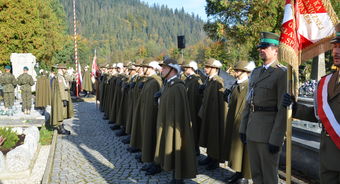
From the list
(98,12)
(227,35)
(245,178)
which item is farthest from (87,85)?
(98,12)

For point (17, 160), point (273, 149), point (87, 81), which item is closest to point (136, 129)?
point (17, 160)

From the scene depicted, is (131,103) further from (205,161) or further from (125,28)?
(125,28)

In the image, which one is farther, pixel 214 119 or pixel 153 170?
pixel 214 119

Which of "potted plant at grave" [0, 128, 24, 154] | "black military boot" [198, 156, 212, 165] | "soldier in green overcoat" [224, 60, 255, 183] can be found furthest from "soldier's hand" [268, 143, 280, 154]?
"potted plant at grave" [0, 128, 24, 154]

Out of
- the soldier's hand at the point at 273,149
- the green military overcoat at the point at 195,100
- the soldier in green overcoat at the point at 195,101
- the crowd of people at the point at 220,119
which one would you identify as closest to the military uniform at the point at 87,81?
the crowd of people at the point at 220,119

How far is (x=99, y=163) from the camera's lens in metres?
6.82

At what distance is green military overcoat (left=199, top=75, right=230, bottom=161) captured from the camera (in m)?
6.18

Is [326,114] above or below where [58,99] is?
above

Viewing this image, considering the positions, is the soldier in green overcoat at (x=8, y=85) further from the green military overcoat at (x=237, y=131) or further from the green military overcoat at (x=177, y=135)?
the green military overcoat at (x=237, y=131)

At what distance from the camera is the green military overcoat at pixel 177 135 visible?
5.12 meters

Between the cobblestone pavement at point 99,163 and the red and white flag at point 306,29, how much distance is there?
9.62 feet

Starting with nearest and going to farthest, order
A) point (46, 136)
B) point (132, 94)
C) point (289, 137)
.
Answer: point (289, 137) → point (132, 94) → point (46, 136)

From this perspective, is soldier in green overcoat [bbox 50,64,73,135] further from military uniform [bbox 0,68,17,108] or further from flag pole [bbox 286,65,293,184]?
flag pole [bbox 286,65,293,184]

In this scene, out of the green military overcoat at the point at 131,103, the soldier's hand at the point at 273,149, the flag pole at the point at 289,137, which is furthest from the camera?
the green military overcoat at the point at 131,103
